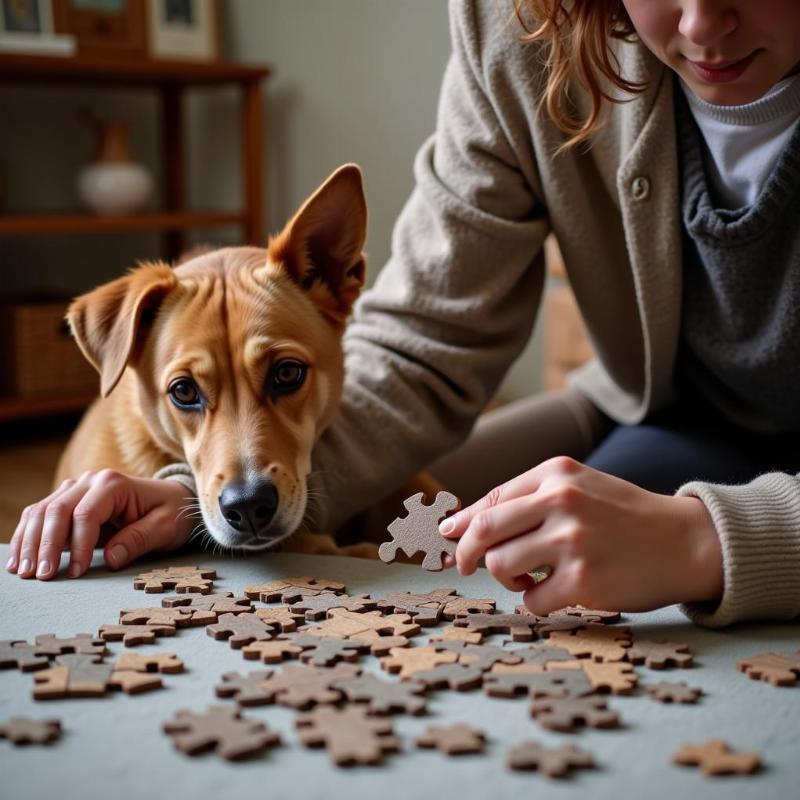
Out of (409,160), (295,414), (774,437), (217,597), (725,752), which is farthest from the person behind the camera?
(409,160)

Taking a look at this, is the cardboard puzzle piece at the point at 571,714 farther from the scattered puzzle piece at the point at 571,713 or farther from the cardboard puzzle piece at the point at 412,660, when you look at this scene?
the cardboard puzzle piece at the point at 412,660

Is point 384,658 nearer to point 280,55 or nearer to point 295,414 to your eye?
point 295,414

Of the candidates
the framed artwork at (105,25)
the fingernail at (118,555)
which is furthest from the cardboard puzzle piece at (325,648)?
the framed artwork at (105,25)

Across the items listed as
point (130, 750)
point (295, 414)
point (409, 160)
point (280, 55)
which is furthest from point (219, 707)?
point (280, 55)

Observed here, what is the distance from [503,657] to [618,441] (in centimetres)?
99

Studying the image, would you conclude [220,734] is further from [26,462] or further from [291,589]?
[26,462]

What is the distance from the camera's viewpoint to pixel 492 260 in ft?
5.98

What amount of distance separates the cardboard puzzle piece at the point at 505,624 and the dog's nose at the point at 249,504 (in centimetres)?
38

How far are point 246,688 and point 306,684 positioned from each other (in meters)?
0.06

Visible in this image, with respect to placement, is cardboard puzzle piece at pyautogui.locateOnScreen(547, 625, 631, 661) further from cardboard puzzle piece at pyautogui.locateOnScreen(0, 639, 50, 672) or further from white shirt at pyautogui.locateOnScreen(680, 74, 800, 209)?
white shirt at pyautogui.locateOnScreen(680, 74, 800, 209)

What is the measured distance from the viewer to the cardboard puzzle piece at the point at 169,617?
1.16m

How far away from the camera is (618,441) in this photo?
6.48 feet

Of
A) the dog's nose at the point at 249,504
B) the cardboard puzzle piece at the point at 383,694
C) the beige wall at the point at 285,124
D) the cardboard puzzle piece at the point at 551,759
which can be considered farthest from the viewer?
the beige wall at the point at 285,124

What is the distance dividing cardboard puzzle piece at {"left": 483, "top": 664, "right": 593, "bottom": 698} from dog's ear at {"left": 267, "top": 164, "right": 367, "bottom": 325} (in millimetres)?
879
